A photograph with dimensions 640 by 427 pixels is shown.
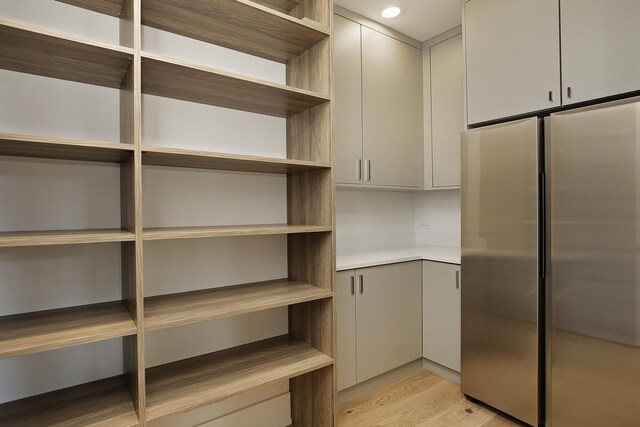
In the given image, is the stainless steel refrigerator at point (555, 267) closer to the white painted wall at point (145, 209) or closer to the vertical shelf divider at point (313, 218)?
the vertical shelf divider at point (313, 218)

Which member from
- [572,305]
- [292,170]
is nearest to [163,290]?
[292,170]

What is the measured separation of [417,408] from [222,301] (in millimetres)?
1452

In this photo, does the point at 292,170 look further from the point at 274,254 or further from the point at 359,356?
the point at 359,356

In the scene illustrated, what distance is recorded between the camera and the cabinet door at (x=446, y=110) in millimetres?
2543

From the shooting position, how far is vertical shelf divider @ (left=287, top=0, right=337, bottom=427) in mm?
1675

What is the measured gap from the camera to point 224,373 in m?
1.51

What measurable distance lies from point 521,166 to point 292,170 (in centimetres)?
122

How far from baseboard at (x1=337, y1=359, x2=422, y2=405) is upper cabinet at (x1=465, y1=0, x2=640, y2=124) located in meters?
1.78

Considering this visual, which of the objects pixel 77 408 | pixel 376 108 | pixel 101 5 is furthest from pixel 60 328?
pixel 376 108

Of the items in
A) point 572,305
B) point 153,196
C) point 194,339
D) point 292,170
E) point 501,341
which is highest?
point 292,170

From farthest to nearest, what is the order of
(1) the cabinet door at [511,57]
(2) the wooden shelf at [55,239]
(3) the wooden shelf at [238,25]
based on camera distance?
(1) the cabinet door at [511,57] → (3) the wooden shelf at [238,25] → (2) the wooden shelf at [55,239]

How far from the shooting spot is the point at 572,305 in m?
1.67

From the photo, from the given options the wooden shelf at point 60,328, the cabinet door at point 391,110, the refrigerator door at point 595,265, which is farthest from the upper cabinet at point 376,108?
the wooden shelf at point 60,328

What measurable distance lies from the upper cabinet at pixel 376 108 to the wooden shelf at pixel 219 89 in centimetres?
46
